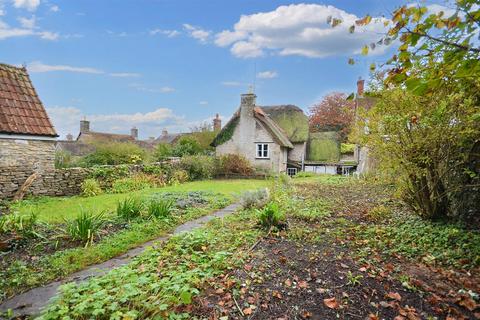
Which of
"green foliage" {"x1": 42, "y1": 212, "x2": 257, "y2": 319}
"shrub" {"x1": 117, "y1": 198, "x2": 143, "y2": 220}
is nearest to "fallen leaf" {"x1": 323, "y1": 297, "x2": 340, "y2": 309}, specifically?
"green foliage" {"x1": 42, "y1": 212, "x2": 257, "y2": 319}

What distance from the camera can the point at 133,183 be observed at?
1541 cm

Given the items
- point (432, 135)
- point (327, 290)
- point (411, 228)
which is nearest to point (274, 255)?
point (327, 290)

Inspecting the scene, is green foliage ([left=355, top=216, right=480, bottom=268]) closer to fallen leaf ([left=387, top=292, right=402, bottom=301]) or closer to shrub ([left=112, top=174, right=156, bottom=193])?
fallen leaf ([left=387, top=292, right=402, bottom=301])

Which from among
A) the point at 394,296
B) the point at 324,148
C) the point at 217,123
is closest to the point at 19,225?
the point at 394,296

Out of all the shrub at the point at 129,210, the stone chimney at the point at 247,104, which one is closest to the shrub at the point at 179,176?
the stone chimney at the point at 247,104

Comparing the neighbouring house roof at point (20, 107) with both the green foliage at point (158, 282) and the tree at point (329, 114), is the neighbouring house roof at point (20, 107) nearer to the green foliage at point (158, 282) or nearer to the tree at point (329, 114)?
the green foliage at point (158, 282)

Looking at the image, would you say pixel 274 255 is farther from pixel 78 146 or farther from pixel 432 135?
pixel 78 146

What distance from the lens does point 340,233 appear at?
20.1 ft

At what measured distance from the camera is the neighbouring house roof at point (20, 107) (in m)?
13.0

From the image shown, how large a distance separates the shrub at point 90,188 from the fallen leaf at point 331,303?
12.4 metres

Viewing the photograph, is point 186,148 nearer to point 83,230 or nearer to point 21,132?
point 21,132

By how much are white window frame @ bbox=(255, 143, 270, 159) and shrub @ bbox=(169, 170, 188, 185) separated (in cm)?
898

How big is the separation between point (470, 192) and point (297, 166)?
78.5 feet

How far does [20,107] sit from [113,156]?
7.95 metres
